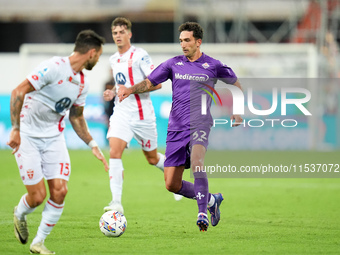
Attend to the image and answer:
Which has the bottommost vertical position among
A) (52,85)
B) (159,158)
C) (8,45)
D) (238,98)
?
(8,45)

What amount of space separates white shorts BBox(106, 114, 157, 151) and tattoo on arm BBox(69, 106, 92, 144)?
2.40m

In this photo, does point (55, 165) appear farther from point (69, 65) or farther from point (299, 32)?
point (299, 32)

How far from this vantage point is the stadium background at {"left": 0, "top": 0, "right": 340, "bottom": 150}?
22.9 m

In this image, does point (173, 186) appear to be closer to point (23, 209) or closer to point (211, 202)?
point (211, 202)

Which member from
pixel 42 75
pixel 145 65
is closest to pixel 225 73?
pixel 145 65

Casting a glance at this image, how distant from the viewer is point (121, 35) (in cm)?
1062

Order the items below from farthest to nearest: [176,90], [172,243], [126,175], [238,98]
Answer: [126,175]
[238,98]
[176,90]
[172,243]

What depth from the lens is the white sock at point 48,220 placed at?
7195 millimetres

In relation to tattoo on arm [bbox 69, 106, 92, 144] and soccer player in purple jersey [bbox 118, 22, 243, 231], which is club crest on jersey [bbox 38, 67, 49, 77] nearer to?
tattoo on arm [bbox 69, 106, 92, 144]

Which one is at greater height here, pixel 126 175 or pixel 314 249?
pixel 314 249

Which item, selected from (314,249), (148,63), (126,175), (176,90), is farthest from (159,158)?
(126,175)

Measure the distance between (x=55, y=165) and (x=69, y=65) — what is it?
1.08 meters

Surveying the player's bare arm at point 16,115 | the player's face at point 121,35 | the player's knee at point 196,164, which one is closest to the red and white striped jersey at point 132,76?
the player's face at point 121,35

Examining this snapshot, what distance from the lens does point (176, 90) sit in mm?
8844
